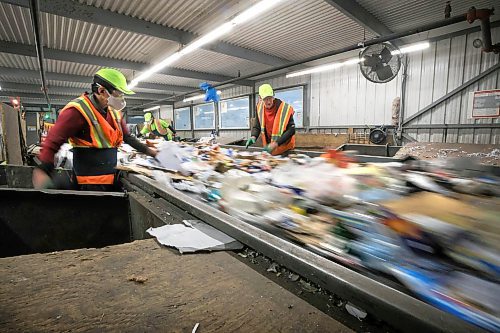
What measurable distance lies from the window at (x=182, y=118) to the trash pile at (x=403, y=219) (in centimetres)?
1681

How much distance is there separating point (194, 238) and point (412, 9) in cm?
674

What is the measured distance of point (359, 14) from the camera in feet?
17.2

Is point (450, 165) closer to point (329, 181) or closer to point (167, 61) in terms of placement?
point (329, 181)

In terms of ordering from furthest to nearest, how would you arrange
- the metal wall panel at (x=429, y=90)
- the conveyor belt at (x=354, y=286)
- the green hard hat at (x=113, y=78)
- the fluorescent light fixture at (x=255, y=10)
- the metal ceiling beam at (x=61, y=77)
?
1. the metal ceiling beam at (x=61, y=77)
2. the metal wall panel at (x=429, y=90)
3. the fluorescent light fixture at (x=255, y=10)
4. the green hard hat at (x=113, y=78)
5. the conveyor belt at (x=354, y=286)

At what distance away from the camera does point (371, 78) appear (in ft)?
16.2

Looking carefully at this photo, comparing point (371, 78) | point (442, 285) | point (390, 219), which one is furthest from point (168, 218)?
point (371, 78)

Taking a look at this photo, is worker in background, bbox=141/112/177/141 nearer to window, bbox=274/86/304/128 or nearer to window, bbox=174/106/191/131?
window, bbox=274/86/304/128

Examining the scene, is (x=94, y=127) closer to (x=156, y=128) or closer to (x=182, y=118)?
(x=156, y=128)

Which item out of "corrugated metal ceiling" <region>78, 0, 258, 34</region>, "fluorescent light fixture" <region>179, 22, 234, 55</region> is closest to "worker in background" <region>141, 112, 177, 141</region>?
"fluorescent light fixture" <region>179, 22, 234, 55</region>

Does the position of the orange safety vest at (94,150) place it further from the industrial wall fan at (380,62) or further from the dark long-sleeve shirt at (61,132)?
the industrial wall fan at (380,62)

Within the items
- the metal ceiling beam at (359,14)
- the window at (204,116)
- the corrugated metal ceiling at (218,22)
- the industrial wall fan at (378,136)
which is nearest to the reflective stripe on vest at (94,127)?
the corrugated metal ceiling at (218,22)

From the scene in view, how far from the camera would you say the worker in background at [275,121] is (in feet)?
11.1

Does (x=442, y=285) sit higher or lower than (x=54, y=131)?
lower

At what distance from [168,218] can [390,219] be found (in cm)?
91
